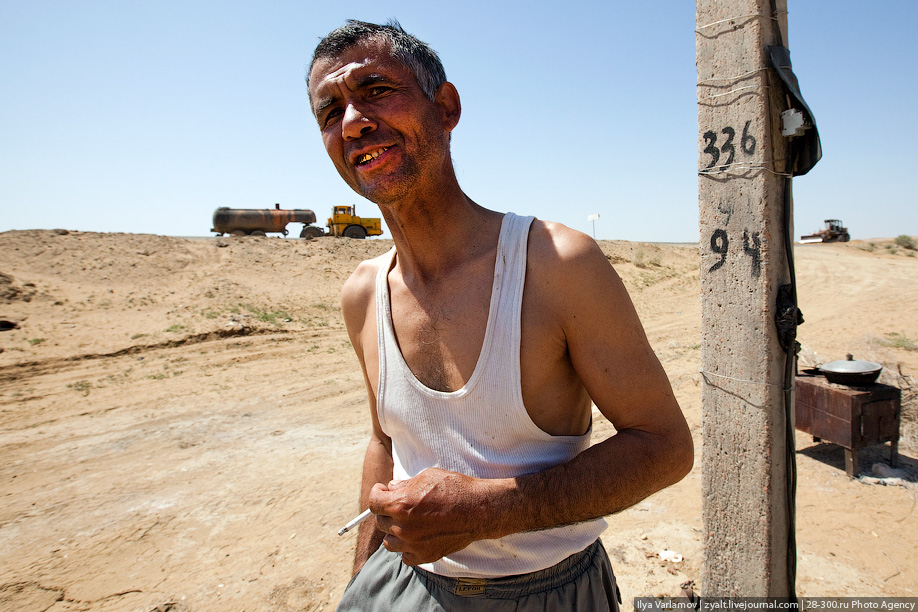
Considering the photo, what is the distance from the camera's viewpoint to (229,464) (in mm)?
5191

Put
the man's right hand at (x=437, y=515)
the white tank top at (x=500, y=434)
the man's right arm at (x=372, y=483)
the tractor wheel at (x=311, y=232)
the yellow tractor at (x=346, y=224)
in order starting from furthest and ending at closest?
the tractor wheel at (x=311, y=232) → the yellow tractor at (x=346, y=224) → the man's right arm at (x=372, y=483) → the white tank top at (x=500, y=434) → the man's right hand at (x=437, y=515)

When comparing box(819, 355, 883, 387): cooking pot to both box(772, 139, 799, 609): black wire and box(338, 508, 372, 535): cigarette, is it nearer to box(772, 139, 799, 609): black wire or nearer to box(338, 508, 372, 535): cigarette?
box(772, 139, 799, 609): black wire

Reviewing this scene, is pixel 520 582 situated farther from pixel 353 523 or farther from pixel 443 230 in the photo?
pixel 443 230

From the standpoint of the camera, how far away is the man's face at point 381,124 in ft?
4.40

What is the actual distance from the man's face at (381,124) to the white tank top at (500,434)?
0.32 meters

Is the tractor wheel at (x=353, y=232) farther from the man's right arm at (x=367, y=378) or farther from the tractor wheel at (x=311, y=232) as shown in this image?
the man's right arm at (x=367, y=378)

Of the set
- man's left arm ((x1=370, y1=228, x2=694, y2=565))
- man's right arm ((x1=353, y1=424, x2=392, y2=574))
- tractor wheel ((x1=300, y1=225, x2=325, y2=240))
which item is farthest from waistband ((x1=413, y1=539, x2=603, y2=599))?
tractor wheel ((x1=300, y1=225, x2=325, y2=240))

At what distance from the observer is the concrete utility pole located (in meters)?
2.09

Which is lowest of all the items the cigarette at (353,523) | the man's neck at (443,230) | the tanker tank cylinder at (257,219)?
the cigarette at (353,523)

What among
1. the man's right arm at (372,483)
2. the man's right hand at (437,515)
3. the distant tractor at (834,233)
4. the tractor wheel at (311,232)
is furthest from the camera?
the distant tractor at (834,233)

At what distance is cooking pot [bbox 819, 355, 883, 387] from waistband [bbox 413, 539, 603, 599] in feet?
13.8

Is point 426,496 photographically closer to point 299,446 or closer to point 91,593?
point 91,593

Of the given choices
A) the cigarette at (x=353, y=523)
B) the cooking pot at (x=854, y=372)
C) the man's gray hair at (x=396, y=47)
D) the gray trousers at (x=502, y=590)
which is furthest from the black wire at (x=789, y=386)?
the cooking pot at (x=854, y=372)

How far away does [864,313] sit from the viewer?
10.8 meters
